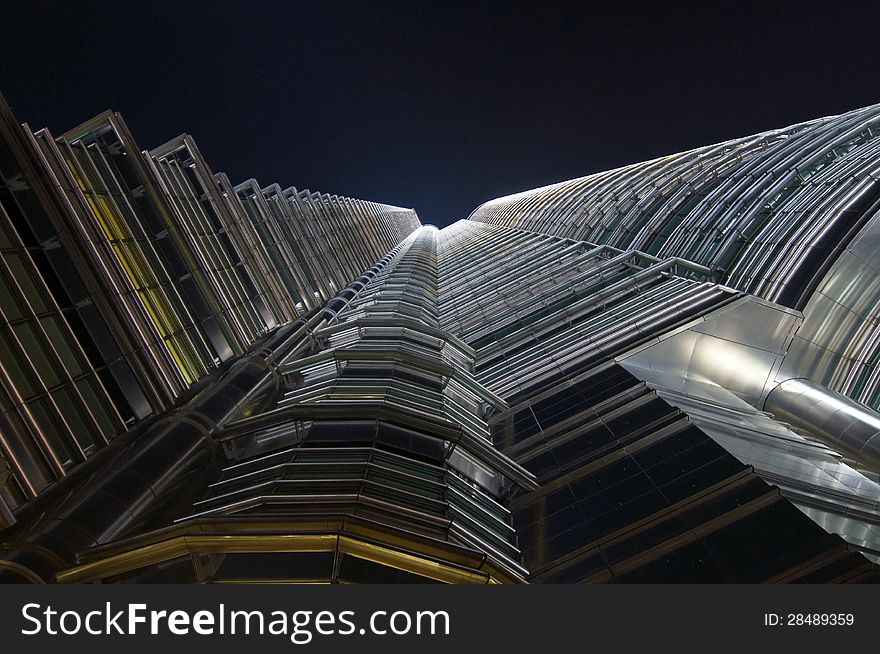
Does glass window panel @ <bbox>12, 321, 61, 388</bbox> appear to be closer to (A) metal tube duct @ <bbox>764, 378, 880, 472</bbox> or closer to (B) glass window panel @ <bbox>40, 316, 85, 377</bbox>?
(B) glass window panel @ <bbox>40, 316, 85, 377</bbox>

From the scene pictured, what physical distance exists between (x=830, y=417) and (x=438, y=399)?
980 cm

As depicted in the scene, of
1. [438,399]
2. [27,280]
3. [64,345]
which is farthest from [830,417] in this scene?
[27,280]

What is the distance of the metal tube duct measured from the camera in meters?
15.8

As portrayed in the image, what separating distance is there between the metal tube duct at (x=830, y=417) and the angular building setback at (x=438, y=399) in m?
0.09

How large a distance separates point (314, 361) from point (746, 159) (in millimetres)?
25182

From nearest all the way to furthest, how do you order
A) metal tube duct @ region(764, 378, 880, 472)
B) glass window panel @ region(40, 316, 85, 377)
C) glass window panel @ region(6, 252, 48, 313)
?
glass window panel @ region(6, 252, 48, 313) < glass window panel @ region(40, 316, 85, 377) < metal tube duct @ region(764, 378, 880, 472)

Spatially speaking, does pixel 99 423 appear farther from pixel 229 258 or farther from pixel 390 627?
pixel 229 258

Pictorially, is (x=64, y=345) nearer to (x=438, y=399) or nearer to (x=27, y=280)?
(x=27, y=280)

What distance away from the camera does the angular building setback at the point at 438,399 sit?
360 inches

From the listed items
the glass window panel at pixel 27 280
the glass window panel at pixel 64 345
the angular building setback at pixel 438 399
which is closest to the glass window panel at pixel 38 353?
the angular building setback at pixel 438 399

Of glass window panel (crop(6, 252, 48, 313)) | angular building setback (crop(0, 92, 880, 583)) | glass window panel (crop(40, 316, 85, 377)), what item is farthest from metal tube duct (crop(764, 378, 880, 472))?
glass window panel (crop(6, 252, 48, 313))

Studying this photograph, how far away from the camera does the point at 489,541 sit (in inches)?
418

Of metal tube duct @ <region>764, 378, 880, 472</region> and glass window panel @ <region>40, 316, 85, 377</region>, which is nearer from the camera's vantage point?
glass window panel @ <region>40, 316, 85, 377</region>

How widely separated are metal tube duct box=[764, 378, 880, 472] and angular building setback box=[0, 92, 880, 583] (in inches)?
3.5
